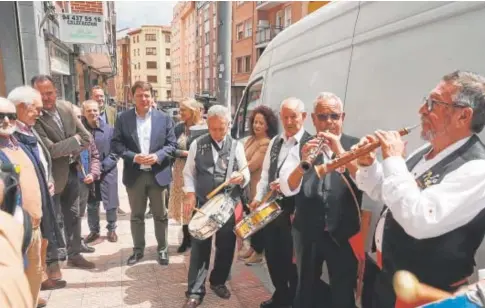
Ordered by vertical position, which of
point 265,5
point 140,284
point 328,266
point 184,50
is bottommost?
point 140,284

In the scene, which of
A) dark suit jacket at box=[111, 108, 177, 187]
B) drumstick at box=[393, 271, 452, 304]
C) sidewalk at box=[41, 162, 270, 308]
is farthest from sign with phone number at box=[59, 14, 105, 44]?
drumstick at box=[393, 271, 452, 304]

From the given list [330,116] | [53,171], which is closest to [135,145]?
[53,171]

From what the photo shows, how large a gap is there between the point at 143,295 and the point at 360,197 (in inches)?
88.0

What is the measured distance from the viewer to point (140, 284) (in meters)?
3.50

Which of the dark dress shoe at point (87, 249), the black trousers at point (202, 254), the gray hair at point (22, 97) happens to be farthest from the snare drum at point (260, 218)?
the dark dress shoe at point (87, 249)

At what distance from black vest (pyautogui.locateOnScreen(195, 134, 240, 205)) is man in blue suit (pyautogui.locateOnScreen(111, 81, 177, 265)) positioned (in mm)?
677

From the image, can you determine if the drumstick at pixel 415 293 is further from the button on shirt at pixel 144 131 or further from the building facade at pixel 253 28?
the building facade at pixel 253 28

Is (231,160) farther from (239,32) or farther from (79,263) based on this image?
(239,32)

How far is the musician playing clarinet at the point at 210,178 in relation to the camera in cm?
306

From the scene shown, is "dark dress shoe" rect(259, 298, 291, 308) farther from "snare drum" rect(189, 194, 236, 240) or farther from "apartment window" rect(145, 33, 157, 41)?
"apartment window" rect(145, 33, 157, 41)

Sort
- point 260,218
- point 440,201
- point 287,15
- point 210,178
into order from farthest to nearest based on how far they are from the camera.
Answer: point 287,15 → point 210,178 → point 260,218 → point 440,201

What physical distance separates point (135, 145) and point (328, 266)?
2281 millimetres

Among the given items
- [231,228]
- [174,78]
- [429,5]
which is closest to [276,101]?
[231,228]

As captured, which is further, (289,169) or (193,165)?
(193,165)
